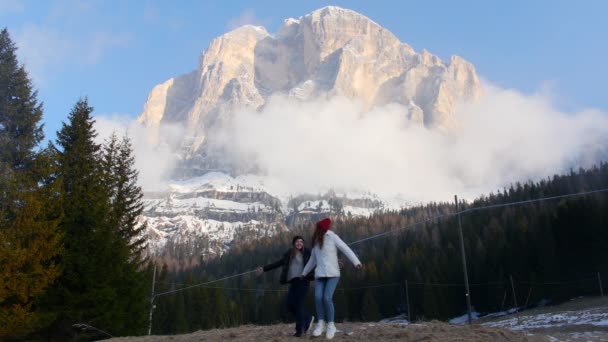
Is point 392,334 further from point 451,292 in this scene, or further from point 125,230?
point 451,292

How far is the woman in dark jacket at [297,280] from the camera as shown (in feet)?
33.7

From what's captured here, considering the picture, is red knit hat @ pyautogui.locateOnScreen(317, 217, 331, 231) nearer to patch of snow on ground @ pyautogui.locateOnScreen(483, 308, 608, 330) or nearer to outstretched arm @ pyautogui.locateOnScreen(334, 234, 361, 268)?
outstretched arm @ pyautogui.locateOnScreen(334, 234, 361, 268)

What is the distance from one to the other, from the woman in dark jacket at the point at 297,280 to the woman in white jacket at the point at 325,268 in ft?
0.93

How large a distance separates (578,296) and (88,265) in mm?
51598

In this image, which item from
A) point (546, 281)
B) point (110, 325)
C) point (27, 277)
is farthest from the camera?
point (546, 281)

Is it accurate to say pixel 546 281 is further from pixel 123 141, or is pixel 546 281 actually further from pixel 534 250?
pixel 123 141

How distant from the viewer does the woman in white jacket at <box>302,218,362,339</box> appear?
31.9 feet

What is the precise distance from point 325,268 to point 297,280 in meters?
0.88

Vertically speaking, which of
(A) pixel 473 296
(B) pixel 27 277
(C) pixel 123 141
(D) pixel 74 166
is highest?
(C) pixel 123 141

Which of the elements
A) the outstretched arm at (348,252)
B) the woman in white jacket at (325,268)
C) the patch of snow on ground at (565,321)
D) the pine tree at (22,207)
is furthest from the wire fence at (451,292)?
the outstretched arm at (348,252)

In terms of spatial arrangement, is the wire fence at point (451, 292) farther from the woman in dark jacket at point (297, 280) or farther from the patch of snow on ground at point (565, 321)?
the woman in dark jacket at point (297, 280)

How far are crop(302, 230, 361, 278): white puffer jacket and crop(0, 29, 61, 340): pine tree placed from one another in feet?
35.3

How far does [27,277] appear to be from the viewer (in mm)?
16141

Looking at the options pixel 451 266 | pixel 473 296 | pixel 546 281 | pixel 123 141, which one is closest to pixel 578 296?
pixel 546 281
